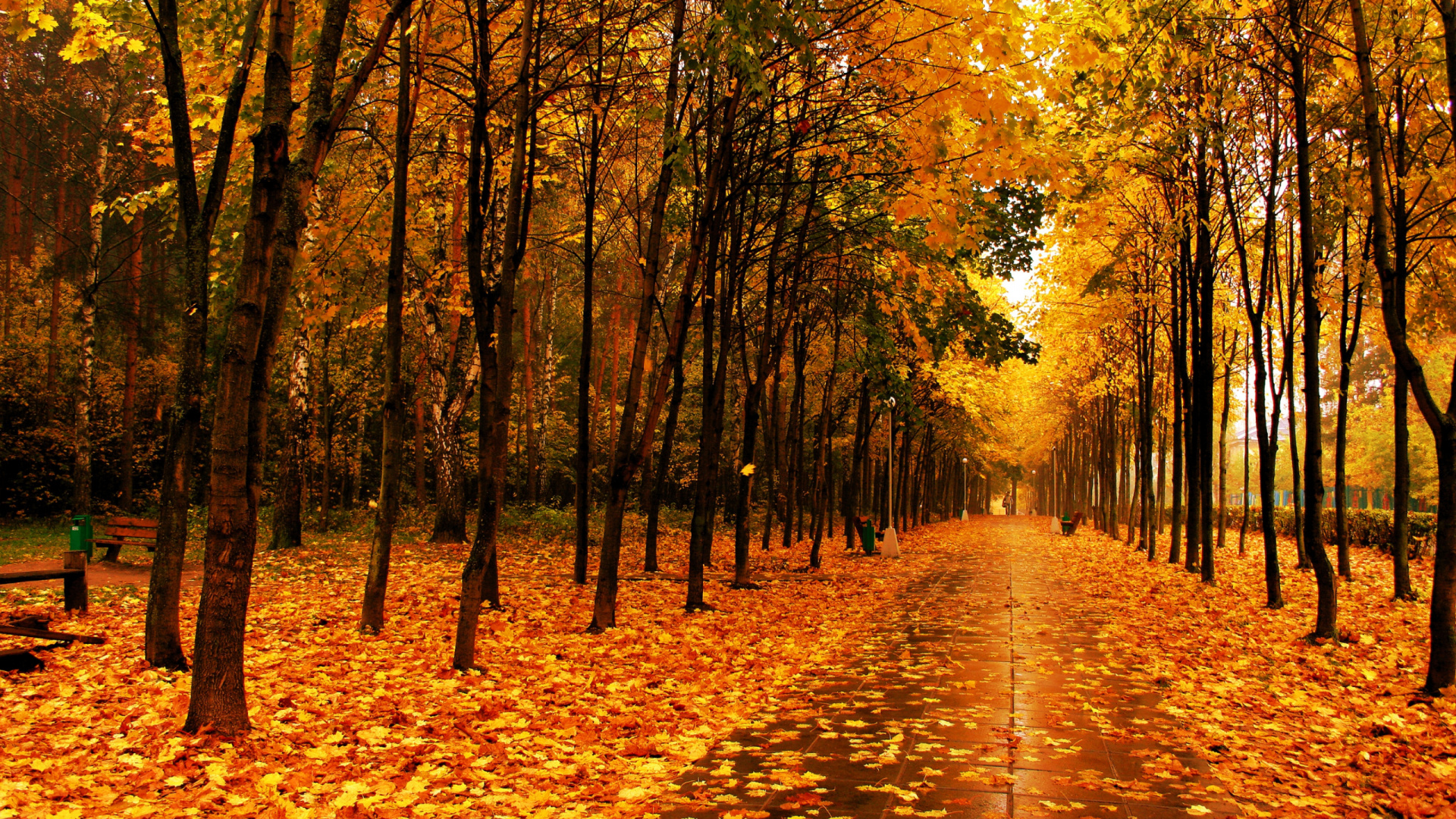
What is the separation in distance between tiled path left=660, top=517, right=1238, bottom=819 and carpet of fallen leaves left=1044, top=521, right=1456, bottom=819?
34cm

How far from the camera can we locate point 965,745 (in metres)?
5.30

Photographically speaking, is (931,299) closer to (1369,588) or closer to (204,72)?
(1369,588)

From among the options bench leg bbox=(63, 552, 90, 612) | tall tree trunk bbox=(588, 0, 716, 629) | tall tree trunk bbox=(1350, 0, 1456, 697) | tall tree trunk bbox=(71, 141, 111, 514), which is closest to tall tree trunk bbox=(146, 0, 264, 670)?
bench leg bbox=(63, 552, 90, 612)

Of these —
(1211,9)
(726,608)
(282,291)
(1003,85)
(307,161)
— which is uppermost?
(1211,9)

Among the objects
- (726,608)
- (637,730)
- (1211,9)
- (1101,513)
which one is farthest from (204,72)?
(1101,513)

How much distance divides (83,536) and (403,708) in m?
9.84

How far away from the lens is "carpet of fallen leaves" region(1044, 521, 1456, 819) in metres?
4.54

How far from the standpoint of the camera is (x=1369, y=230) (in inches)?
476

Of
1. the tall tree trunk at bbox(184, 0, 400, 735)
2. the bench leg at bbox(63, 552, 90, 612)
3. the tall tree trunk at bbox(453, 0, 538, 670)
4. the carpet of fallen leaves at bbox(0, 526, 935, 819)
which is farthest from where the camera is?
the bench leg at bbox(63, 552, 90, 612)

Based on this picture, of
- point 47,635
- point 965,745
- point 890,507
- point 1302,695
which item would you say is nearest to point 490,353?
point 47,635

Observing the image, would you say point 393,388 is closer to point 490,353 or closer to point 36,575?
point 490,353

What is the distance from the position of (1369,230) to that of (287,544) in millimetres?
17861

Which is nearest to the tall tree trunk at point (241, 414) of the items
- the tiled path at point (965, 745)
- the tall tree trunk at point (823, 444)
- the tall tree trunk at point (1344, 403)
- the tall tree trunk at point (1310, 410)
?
the tiled path at point (965, 745)

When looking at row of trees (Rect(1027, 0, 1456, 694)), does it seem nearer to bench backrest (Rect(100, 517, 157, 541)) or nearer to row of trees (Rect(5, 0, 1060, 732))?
row of trees (Rect(5, 0, 1060, 732))
